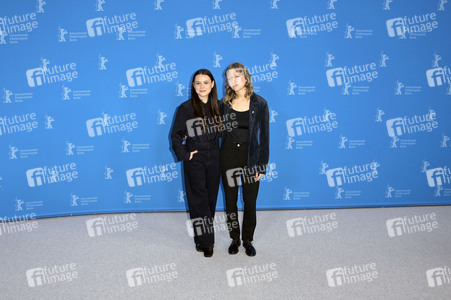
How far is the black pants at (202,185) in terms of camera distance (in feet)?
8.15

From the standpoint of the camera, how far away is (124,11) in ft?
10.3

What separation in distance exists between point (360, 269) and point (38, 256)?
2.67 meters

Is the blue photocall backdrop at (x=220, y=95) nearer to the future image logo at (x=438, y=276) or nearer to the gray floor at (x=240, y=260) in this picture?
the gray floor at (x=240, y=260)

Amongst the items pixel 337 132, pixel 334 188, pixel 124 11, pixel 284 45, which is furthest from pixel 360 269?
pixel 124 11

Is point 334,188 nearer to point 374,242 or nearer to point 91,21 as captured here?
point 374,242

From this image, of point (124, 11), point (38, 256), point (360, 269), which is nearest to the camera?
point (360, 269)

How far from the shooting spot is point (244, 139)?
96.0 inches

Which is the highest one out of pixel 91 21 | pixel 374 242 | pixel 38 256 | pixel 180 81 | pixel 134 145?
pixel 91 21

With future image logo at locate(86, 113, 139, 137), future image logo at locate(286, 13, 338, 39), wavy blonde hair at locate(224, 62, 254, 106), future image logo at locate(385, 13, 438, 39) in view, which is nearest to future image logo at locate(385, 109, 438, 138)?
future image logo at locate(385, 13, 438, 39)

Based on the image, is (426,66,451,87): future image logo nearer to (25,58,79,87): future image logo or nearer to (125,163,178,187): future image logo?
(125,163,178,187): future image logo

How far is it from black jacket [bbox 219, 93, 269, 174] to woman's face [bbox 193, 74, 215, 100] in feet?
0.60

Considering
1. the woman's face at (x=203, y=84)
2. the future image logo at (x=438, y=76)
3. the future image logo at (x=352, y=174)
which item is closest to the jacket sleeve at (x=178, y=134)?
the woman's face at (x=203, y=84)

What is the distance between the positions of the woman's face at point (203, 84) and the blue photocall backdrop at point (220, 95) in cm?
92

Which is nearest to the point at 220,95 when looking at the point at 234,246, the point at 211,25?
the point at 211,25
